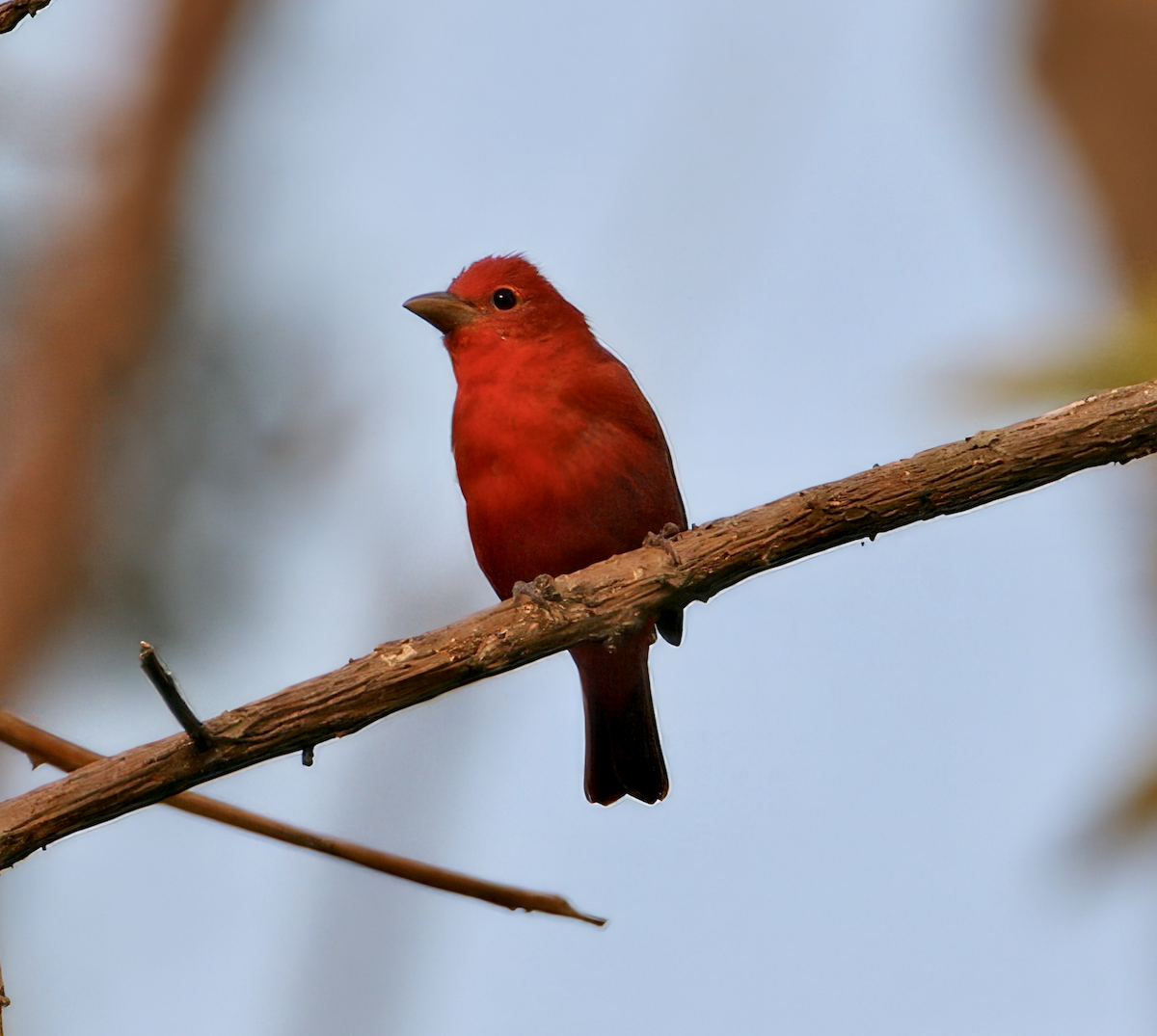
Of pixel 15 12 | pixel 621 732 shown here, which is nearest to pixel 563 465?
pixel 621 732

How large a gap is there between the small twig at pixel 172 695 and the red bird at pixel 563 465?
4.82 feet

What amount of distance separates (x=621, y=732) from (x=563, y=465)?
1099 millimetres

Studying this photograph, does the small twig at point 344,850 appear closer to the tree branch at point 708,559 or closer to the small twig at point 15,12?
the tree branch at point 708,559

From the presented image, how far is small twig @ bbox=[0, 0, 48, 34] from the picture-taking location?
8.16 ft

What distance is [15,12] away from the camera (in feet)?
8.24

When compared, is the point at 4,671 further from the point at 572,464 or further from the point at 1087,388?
the point at 1087,388

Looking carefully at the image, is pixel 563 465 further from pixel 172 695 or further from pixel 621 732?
pixel 172 695

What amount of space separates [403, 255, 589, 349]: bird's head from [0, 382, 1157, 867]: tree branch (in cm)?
170

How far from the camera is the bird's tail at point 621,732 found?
4945 millimetres

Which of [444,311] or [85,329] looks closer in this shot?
[444,311]

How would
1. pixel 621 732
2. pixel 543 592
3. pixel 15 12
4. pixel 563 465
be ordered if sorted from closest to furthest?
1. pixel 15 12
2. pixel 543 592
3. pixel 563 465
4. pixel 621 732

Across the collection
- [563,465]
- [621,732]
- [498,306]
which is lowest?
[621,732]

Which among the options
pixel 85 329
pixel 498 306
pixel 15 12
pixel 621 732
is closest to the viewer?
pixel 15 12

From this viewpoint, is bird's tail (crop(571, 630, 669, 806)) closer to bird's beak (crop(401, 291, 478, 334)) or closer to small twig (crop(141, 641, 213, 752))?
bird's beak (crop(401, 291, 478, 334))
